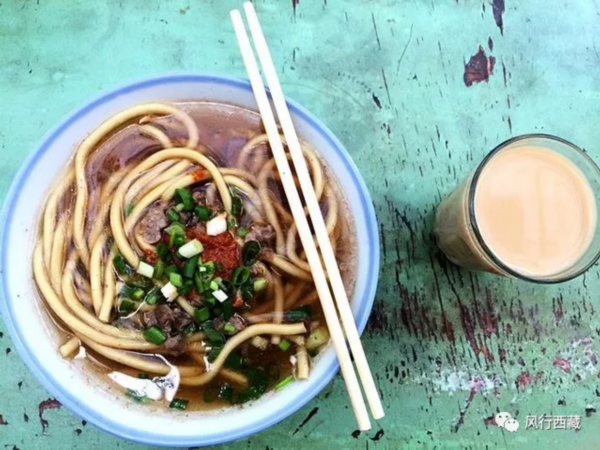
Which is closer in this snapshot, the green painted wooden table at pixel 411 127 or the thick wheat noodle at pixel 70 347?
the thick wheat noodle at pixel 70 347

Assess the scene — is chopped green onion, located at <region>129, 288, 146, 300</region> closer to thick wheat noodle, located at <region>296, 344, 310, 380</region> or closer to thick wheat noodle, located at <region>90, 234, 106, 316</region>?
thick wheat noodle, located at <region>90, 234, 106, 316</region>

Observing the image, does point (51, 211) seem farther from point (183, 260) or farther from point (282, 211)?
point (282, 211)

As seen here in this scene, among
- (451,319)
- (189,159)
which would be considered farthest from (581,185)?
(189,159)

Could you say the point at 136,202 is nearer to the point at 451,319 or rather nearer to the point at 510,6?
the point at 451,319

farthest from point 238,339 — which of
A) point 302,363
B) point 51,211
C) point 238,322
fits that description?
point 51,211

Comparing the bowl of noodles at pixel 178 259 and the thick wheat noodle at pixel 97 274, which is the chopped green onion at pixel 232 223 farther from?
the thick wheat noodle at pixel 97 274

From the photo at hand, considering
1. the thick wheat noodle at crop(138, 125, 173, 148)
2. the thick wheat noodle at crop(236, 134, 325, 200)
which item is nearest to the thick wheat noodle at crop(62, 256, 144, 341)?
the thick wheat noodle at crop(138, 125, 173, 148)

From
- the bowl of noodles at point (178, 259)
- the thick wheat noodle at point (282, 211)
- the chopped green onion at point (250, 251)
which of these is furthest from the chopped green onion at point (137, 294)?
the thick wheat noodle at point (282, 211)
